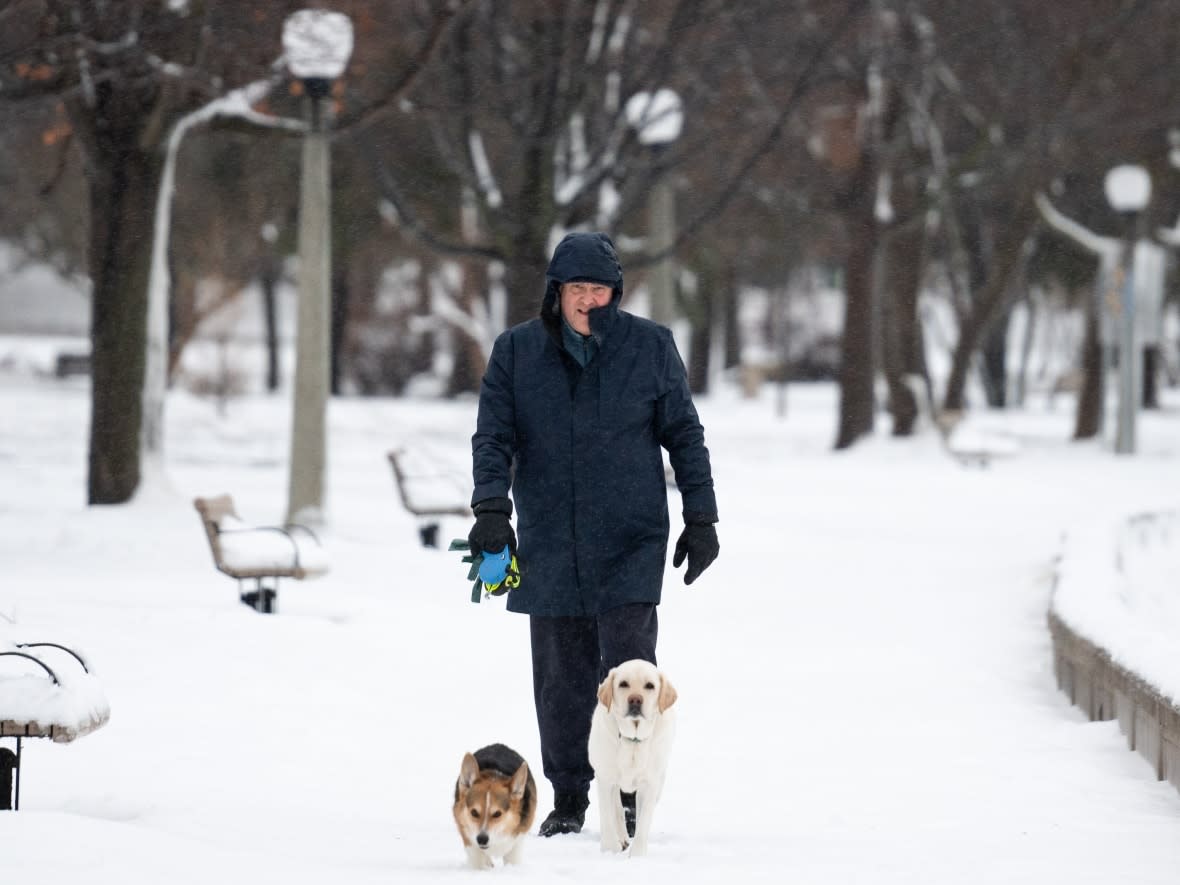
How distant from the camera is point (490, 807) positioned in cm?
545

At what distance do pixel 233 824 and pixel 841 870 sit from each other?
2.04 metres

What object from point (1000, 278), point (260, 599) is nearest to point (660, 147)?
point (260, 599)

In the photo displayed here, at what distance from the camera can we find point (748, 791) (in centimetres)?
795

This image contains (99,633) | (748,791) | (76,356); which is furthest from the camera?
(76,356)

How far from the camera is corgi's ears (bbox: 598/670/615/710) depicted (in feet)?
18.8

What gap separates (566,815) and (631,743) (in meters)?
0.79

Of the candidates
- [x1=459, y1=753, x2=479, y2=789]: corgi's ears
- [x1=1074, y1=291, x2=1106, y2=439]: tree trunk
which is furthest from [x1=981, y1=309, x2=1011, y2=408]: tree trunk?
[x1=459, y1=753, x2=479, y2=789]: corgi's ears

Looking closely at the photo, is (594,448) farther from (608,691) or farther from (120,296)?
(120,296)

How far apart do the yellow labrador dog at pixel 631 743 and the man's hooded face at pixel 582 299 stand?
1130mm

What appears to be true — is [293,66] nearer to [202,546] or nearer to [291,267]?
[202,546]

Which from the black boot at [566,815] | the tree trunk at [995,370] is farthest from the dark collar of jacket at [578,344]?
the tree trunk at [995,370]

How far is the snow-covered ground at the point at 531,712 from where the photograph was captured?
6.10m

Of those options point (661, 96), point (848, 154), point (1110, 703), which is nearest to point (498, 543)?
point (1110, 703)

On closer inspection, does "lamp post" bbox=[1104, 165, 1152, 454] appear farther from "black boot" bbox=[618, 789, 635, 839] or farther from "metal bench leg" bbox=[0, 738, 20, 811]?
"metal bench leg" bbox=[0, 738, 20, 811]
